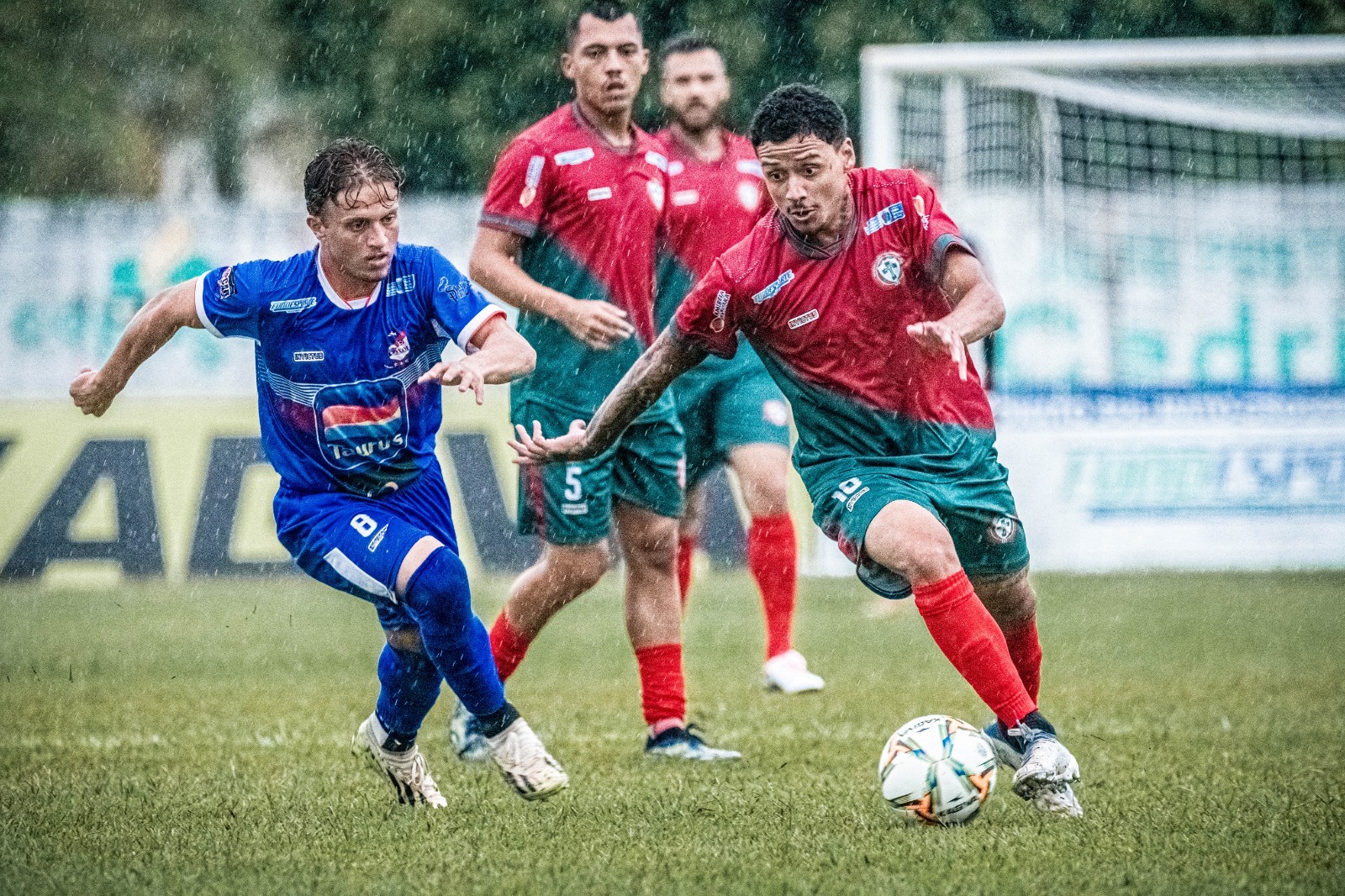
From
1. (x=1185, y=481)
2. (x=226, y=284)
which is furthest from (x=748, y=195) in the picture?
(x=1185, y=481)

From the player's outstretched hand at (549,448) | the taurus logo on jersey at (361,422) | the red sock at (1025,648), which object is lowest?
the red sock at (1025,648)

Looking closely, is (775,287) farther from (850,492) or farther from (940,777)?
(940,777)

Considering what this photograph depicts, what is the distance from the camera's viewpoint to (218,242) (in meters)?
14.6

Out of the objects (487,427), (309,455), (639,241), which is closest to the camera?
(309,455)

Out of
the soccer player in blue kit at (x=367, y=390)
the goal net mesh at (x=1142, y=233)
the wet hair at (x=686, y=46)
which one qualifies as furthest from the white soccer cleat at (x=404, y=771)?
the goal net mesh at (x=1142, y=233)

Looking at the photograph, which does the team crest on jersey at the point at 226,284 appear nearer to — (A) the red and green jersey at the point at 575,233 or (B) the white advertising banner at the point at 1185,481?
(A) the red and green jersey at the point at 575,233

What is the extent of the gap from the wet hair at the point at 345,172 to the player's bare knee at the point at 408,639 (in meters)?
1.19

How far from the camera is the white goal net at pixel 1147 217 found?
13.8 metres

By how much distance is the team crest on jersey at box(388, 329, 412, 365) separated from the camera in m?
5.10

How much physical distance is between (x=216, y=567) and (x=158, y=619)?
2054 millimetres

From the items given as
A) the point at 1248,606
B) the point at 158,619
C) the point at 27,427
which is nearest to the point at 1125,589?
the point at 1248,606

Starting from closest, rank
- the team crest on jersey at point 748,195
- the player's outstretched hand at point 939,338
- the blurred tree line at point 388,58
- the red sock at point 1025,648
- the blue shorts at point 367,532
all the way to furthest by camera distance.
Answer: the player's outstretched hand at point 939,338
the blue shorts at point 367,532
the red sock at point 1025,648
the team crest on jersey at point 748,195
the blurred tree line at point 388,58

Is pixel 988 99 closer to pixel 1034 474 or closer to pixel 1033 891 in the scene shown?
pixel 1034 474

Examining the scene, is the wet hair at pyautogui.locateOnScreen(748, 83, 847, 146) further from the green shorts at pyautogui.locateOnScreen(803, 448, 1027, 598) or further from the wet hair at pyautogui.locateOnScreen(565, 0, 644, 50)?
the wet hair at pyautogui.locateOnScreen(565, 0, 644, 50)
